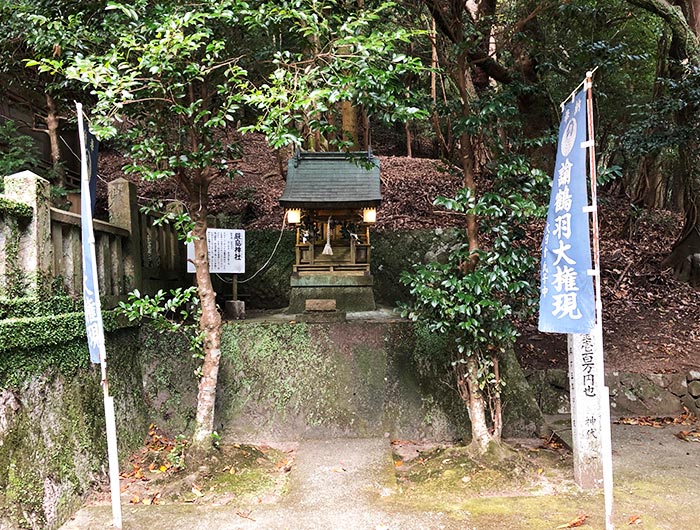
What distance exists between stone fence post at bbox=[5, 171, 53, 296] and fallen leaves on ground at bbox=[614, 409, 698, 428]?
6.97 m

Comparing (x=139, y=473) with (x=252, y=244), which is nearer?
(x=139, y=473)

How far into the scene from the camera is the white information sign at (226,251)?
713cm

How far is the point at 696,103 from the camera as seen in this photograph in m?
6.61

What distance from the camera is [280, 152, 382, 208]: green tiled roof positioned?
6.32 metres

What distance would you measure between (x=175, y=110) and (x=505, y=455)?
4513 mm

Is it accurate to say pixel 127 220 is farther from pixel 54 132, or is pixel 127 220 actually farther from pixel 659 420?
pixel 659 420

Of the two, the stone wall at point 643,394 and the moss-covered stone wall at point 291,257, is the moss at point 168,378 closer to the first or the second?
the moss-covered stone wall at point 291,257

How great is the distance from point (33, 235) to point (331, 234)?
400 cm

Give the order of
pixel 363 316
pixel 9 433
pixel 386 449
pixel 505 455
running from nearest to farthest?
pixel 9 433, pixel 505 455, pixel 386 449, pixel 363 316

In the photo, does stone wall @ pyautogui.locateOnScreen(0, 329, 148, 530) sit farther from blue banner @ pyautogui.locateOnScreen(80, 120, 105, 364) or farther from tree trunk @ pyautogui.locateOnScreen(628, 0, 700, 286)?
tree trunk @ pyautogui.locateOnScreen(628, 0, 700, 286)

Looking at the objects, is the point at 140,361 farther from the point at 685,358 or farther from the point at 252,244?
the point at 685,358

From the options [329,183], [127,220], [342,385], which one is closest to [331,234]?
[329,183]

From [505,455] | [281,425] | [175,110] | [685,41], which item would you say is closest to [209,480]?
[281,425]

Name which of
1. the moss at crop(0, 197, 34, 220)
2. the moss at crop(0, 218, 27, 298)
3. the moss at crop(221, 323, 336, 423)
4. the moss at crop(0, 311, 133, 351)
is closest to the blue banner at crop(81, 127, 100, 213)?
the moss at crop(0, 197, 34, 220)
